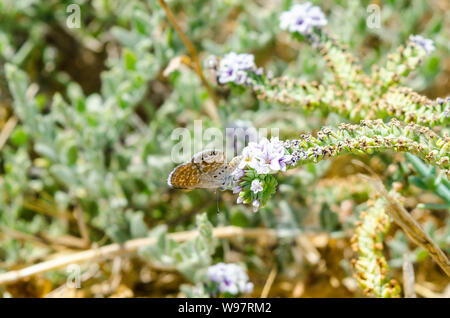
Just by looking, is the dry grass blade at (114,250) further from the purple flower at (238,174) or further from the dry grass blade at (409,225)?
the purple flower at (238,174)

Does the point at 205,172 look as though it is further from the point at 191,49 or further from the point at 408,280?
the point at 408,280

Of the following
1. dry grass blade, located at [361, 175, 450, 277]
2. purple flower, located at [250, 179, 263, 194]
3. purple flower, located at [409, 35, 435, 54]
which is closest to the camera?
purple flower, located at [250, 179, 263, 194]

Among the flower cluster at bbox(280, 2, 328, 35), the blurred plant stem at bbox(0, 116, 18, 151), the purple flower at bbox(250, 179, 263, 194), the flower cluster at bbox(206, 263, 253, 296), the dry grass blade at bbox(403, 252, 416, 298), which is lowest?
the dry grass blade at bbox(403, 252, 416, 298)

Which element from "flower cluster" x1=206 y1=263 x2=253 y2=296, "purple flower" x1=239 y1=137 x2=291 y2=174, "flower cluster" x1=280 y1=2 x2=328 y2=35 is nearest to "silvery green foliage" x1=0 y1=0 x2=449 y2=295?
"flower cluster" x1=206 y1=263 x2=253 y2=296

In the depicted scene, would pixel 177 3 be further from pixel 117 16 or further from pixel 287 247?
pixel 287 247

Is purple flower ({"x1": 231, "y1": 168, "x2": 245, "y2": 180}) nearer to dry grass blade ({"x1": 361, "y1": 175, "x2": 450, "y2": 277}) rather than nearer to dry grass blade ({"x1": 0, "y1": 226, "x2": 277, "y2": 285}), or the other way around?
dry grass blade ({"x1": 361, "y1": 175, "x2": 450, "y2": 277})

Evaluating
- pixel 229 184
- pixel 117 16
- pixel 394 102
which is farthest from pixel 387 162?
pixel 117 16

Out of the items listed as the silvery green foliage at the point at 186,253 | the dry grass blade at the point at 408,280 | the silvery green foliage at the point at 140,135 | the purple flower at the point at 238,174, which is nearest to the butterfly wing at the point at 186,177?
the purple flower at the point at 238,174
